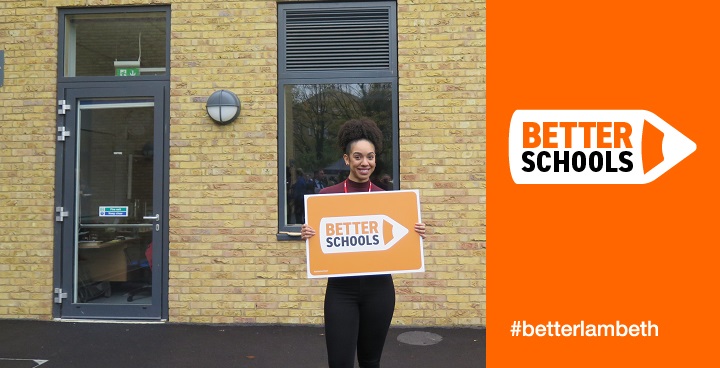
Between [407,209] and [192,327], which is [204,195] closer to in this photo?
[192,327]

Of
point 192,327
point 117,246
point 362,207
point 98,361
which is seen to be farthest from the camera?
point 117,246

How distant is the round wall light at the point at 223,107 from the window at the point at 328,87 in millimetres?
469

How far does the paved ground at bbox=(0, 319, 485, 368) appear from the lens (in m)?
4.66

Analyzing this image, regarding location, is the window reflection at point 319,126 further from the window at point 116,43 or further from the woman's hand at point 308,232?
the woman's hand at point 308,232

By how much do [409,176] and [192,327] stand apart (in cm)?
264

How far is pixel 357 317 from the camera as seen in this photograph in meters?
3.11

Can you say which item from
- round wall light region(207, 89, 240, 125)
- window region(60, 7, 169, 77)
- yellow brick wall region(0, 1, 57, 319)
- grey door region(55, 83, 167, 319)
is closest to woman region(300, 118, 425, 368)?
round wall light region(207, 89, 240, 125)

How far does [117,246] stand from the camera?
19.7 feet

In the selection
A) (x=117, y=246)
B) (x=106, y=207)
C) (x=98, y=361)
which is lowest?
(x=98, y=361)

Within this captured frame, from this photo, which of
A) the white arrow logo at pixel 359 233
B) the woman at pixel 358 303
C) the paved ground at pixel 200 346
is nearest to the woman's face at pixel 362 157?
the woman at pixel 358 303

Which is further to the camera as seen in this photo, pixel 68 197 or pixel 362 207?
pixel 68 197

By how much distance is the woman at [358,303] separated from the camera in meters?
3.08

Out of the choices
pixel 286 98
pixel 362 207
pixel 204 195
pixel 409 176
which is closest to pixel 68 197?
pixel 204 195
